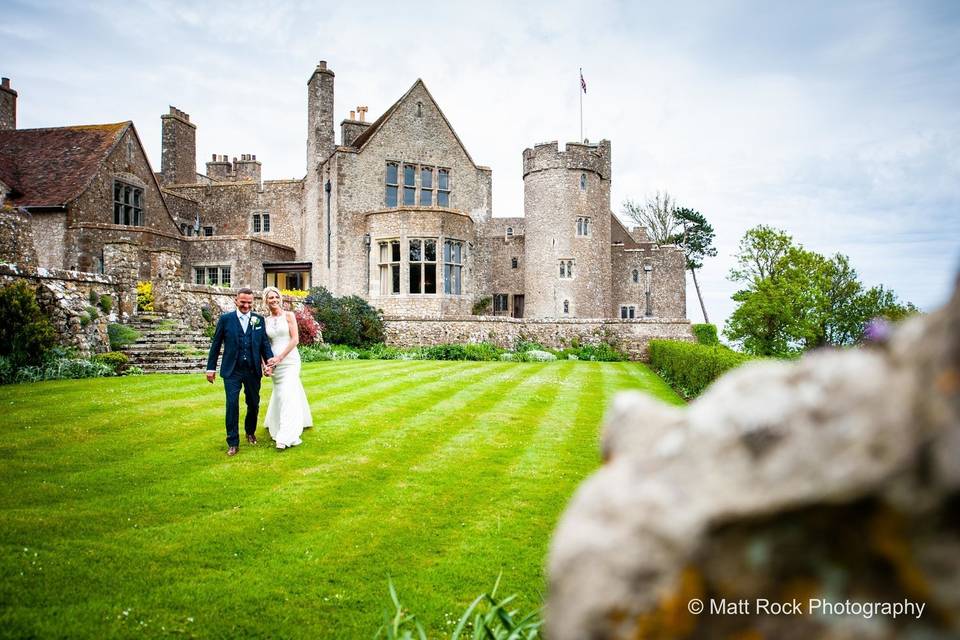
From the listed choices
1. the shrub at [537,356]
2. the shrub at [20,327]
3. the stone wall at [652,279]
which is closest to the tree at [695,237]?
the stone wall at [652,279]

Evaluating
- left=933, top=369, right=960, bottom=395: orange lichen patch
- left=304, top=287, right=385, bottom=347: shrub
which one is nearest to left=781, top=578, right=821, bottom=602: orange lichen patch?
left=933, top=369, right=960, bottom=395: orange lichen patch

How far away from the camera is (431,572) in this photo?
4.86m

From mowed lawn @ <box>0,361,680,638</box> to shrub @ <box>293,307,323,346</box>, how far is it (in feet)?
36.9

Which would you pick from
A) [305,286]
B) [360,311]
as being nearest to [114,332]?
[360,311]

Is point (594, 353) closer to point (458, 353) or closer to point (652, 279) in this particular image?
point (458, 353)

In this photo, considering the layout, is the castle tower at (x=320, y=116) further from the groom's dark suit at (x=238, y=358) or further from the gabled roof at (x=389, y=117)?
the groom's dark suit at (x=238, y=358)

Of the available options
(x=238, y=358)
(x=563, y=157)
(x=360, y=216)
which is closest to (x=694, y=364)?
(x=238, y=358)

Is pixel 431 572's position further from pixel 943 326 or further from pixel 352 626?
pixel 943 326

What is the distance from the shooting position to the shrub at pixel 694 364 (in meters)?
12.2

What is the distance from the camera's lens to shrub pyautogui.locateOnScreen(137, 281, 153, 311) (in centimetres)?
1989

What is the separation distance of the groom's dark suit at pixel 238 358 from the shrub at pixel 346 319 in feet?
53.3

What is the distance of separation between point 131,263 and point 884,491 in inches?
860

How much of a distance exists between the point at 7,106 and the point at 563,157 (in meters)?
29.7

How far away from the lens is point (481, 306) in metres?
32.6
